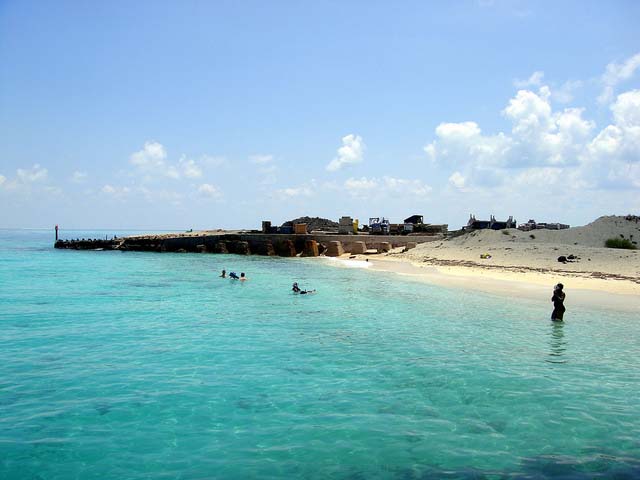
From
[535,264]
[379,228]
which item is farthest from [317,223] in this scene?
[535,264]

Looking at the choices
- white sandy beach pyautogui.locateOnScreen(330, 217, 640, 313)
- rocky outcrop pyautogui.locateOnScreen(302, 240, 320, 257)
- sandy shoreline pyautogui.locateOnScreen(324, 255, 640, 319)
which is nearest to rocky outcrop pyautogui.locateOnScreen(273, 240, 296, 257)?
rocky outcrop pyautogui.locateOnScreen(302, 240, 320, 257)

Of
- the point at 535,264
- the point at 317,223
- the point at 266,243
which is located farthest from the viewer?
the point at 317,223

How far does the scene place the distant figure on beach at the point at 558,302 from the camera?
17.8 meters

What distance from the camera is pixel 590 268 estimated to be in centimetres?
3222

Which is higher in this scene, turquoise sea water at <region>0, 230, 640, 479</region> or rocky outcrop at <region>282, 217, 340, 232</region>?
rocky outcrop at <region>282, 217, 340, 232</region>

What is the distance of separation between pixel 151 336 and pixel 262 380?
665 centimetres

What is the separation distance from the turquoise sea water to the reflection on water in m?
0.09

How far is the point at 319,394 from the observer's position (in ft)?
34.1

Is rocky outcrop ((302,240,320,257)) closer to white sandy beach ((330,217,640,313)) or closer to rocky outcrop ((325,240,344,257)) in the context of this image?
rocky outcrop ((325,240,344,257))

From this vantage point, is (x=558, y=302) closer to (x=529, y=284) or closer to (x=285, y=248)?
(x=529, y=284)

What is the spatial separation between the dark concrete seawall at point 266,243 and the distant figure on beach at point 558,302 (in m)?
36.8

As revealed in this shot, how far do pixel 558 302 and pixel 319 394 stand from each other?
38.2 ft

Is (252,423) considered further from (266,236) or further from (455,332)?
(266,236)

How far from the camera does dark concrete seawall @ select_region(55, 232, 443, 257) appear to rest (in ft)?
189
